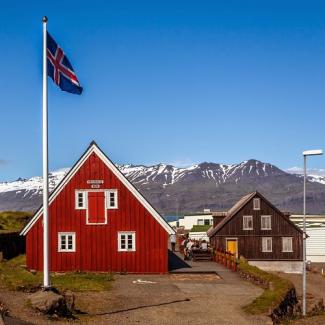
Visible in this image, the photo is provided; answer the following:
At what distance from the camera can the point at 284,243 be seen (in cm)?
6506

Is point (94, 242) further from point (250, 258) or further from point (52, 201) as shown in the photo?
point (250, 258)

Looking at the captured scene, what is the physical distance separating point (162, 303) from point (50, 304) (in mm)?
6756

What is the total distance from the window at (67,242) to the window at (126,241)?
3201mm

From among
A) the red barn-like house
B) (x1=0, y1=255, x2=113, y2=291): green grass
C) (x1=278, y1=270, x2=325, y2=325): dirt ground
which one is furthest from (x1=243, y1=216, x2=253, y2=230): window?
(x1=0, y1=255, x2=113, y2=291): green grass

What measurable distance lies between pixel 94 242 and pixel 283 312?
1770 centimetres

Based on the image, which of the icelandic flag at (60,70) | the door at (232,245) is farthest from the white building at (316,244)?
the icelandic flag at (60,70)

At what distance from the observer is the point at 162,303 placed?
1052 inches

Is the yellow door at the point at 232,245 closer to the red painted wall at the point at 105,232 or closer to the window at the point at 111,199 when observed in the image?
the red painted wall at the point at 105,232

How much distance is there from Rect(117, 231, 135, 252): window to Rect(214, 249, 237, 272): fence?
7.67 m

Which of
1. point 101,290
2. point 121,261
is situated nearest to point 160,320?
point 101,290

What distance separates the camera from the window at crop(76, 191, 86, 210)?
41.2m

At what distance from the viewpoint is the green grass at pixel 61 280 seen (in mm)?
29406

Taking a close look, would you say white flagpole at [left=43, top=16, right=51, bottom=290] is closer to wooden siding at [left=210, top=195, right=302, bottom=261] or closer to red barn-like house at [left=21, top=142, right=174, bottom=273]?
red barn-like house at [left=21, top=142, right=174, bottom=273]

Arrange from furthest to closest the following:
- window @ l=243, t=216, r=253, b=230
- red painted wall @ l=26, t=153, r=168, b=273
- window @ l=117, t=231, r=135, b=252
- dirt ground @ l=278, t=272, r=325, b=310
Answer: window @ l=243, t=216, r=253, b=230 < dirt ground @ l=278, t=272, r=325, b=310 < window @ l=117, t=231, r=135, b=252 < red painted wall @ l=26, t=153, r=168, b=273
